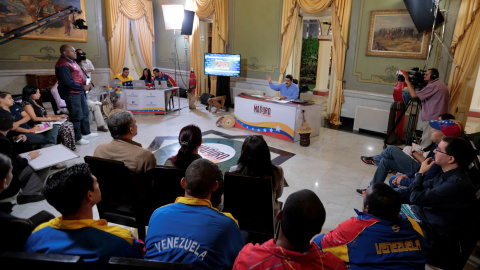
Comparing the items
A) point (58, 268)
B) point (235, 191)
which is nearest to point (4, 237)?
point (58, 268)

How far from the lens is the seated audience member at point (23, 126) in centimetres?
345

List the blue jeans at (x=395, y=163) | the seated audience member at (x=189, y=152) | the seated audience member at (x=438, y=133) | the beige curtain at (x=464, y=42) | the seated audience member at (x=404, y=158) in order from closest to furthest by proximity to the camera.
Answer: the seated audience member at (x=189, y=152), the seated audience member at (x=438, y=133), the seated audience member at (x=404, y=158), the blue jeans at (x=395, y=163), the beige curtain at (x=464, y=42)

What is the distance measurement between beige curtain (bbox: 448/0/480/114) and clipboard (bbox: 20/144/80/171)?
5.67 meters

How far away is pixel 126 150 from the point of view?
6.99 feet

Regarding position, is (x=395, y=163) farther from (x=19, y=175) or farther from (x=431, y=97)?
(x=19, y=175)

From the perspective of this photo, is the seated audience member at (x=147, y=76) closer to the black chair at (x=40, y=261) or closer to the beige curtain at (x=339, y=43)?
the beige curtain at (x=339, y=43)

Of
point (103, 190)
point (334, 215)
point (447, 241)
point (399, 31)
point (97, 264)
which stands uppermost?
point (399, 31)

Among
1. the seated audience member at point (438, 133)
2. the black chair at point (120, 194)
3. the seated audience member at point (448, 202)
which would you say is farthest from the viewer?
the seated audience member at point (438, 133)

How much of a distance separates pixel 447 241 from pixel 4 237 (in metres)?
2.33

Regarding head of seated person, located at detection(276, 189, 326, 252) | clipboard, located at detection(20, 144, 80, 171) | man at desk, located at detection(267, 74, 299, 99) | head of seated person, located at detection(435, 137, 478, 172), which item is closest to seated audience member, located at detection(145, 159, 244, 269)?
head of seated person, located at detection(276, 189, 326, 252)

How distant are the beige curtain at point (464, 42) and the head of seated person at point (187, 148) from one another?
479 cm

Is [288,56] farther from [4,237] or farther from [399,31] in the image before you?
[4,237]

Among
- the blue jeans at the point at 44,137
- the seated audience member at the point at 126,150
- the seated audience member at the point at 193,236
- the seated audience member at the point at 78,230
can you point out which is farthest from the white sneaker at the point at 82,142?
the seated audience member at the point at 193,236

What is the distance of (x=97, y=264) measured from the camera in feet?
3.53
